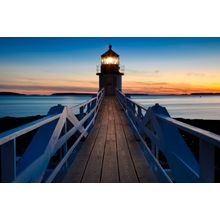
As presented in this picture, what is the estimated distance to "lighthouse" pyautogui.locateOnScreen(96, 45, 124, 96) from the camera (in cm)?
2016

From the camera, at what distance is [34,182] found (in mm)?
2117

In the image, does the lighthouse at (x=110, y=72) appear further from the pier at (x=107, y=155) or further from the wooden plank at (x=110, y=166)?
the wooden plank at (x=110, y=166)

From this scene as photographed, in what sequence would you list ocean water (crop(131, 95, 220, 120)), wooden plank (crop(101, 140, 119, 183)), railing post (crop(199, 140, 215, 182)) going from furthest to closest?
ocean water (crop(131, 95, 220, 120)), wooden plank (crop(101, 140, 119, 183)), railing post (crop(199, 140, 215, 182))

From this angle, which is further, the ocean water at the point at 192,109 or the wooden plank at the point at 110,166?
the ocean water at the point at 192,109

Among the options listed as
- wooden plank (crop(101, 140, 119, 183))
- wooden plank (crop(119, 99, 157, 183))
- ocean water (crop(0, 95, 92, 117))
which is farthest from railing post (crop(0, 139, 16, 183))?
ocean water (crop(0, 95, 92, 117))

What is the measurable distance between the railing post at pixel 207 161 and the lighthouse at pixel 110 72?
61.1 feet

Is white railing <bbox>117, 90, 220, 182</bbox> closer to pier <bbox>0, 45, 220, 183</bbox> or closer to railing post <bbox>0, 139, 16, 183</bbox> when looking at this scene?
pier <bbox>0, 45, 220, 183</bbox>

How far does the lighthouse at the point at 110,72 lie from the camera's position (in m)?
20.2

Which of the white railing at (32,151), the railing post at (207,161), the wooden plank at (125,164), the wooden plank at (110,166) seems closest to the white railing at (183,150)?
the railing post at (207,161)

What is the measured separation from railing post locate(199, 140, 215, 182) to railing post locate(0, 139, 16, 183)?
1179 millimetres

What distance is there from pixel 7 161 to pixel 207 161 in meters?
1.25

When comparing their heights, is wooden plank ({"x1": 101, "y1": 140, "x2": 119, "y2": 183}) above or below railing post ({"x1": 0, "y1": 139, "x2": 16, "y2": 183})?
below

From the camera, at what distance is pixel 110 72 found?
66.3 ft
